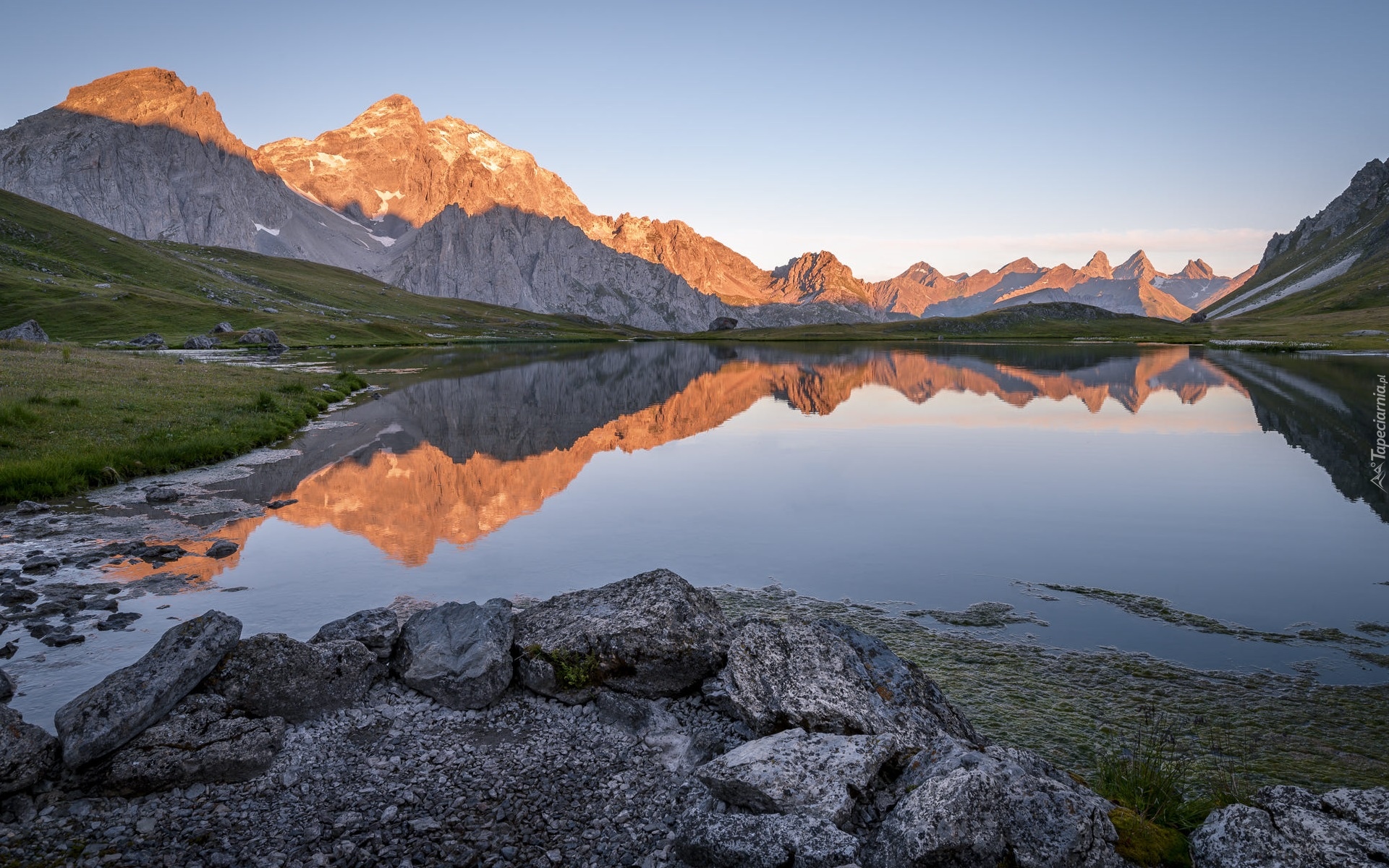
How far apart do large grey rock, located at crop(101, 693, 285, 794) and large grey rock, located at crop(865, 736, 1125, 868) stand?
9947 mm

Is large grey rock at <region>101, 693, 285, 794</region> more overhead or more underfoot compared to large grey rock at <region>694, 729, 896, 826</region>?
more underfoot

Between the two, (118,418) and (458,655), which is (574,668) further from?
(118,418)

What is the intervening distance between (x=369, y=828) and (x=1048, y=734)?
11.7 metres

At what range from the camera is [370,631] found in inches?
629

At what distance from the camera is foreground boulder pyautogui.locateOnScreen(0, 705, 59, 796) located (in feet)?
36.9

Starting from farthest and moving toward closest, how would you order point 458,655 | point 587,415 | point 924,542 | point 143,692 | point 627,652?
point 587,415 → point 924,542 → point 458,655 → point 627,652 → point 143,692

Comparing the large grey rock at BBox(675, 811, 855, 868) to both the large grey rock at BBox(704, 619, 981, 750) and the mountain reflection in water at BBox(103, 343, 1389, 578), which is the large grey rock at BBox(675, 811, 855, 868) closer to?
the large grey rock at BBox(704, 619, 981, 750)

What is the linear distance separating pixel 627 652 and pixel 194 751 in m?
7.35

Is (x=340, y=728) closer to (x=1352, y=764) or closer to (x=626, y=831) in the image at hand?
(x=626, y=831)

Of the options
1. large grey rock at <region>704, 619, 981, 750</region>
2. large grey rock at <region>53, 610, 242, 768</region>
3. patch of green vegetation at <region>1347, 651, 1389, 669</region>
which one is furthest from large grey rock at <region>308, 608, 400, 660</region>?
patch of green vegetation at <region>1347, 651, 1389, 669</region>

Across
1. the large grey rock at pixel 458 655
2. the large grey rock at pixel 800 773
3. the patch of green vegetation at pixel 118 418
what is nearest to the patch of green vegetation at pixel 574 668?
the large grey rock at pixel 458 655

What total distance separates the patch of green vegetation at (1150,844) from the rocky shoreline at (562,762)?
0.21m

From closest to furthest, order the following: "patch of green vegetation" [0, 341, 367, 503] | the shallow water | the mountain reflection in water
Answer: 1. the shallow water
2. "patch of green vegetation" [0, 341, 367, 503]
3. the mountain reflection in water

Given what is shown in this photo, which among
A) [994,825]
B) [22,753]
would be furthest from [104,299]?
[994,825]
